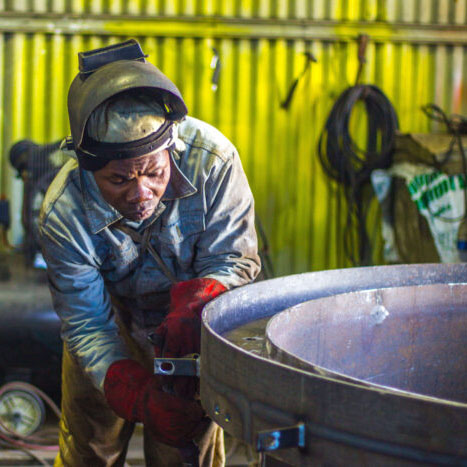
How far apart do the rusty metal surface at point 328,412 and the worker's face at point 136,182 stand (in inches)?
20.6

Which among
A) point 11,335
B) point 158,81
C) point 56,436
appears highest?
point 158,81

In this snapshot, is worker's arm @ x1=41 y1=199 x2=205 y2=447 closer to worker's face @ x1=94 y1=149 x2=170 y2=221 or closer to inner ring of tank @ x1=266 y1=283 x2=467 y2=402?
worker's face @ x1=94 y1=149 x2=170 y2=221

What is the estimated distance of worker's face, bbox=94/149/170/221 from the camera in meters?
1.49

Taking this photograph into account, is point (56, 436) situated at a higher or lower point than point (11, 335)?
lower

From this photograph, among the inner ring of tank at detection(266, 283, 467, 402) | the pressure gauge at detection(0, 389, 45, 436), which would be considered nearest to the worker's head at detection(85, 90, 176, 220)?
the inner ring of tank at detection(266, 283, 467, 402)

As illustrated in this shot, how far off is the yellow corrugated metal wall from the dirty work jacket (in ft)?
7.76

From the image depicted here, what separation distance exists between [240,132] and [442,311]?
9.67 ft

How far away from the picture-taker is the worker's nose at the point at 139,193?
1520 millimetres

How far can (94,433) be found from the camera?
2053mm

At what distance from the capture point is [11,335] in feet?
9.92

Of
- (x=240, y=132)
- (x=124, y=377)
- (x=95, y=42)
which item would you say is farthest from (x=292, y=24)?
(x=124, y=377)

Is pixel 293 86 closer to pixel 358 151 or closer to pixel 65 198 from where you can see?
pixel 358 151

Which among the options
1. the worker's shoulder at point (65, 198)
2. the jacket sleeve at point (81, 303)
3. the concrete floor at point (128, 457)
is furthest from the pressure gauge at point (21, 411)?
the worker's shoulder at point (65, 198)

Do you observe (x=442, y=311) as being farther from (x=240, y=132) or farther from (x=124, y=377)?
(x=240, y=132)
